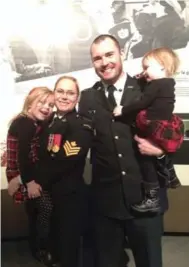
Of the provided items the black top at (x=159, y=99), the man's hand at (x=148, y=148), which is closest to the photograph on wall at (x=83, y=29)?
the black top at (x=159, y=99)

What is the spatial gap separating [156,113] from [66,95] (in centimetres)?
47

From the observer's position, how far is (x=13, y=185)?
1782 millimetres

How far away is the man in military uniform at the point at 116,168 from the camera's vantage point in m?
1.50

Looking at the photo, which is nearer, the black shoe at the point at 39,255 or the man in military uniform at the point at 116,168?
the man in military uniform at the point at 116,168

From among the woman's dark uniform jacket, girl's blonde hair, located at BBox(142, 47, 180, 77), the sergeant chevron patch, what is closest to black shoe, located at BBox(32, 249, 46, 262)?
the woman's dark uniform jacket

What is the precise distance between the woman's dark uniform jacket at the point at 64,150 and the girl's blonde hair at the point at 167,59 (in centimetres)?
42

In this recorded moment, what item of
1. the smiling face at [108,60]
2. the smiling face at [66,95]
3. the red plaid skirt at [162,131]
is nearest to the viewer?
the red plaid skirt at [162,131]

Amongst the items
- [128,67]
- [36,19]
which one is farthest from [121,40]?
[36,19]

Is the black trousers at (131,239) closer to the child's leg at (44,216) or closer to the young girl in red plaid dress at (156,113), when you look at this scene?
the young girl in red plaid dress at (156,113)

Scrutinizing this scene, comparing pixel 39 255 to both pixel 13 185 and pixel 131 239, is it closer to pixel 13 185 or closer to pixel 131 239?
pixel 13 185

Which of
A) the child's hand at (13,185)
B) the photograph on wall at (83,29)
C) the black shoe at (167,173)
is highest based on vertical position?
the photograph on wall at (83,29)

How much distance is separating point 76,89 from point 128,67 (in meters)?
0.28

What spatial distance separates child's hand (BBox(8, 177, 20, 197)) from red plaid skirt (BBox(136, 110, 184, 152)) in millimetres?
708

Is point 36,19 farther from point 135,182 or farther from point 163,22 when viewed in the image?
point 135,182
